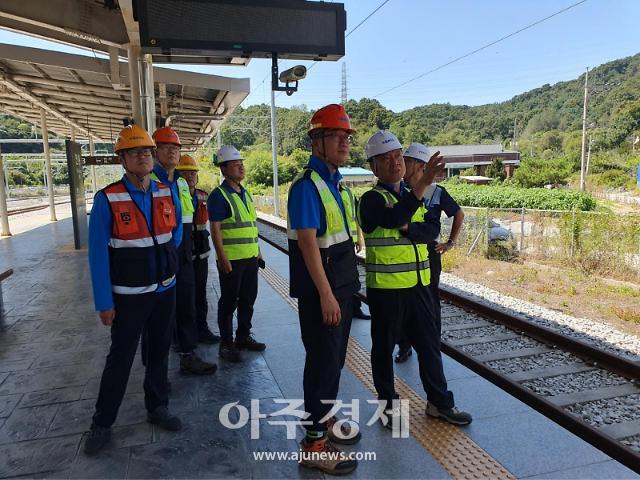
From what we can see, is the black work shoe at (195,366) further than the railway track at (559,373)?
Yes

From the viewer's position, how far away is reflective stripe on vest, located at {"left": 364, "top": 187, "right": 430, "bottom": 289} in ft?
9.68

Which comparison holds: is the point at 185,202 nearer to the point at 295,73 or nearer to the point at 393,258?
the point at 295,73

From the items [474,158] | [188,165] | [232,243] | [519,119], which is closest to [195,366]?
[232,243]

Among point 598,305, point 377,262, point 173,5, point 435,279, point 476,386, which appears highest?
point 173,5

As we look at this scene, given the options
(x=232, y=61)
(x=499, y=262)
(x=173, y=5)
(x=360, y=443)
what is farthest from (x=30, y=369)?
(x=499, y=262)

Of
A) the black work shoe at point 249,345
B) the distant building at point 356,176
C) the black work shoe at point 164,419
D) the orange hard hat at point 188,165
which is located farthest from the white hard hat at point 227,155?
the distant building at point 356,176

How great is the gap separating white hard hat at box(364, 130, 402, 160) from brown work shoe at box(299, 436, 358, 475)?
172 centimetres

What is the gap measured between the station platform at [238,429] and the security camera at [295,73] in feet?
8.58

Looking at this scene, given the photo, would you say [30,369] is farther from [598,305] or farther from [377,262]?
[598,305]

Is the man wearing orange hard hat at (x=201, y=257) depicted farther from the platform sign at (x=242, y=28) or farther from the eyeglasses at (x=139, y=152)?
the eyeglasses at (x=139, y=152)

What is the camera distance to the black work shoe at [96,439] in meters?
2.74

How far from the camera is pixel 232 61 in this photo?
21.6ft

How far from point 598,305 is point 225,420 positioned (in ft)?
23.6

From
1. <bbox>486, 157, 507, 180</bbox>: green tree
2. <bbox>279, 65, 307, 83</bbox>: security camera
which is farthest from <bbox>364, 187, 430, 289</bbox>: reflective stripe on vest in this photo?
<bbox>486, 157, 507, 180</bbox>: green tree
